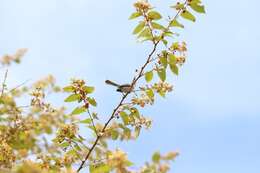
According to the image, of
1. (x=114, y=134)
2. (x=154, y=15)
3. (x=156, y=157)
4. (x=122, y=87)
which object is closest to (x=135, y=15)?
(x=154, y=15)

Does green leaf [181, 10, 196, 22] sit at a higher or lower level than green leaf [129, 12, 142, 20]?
lower

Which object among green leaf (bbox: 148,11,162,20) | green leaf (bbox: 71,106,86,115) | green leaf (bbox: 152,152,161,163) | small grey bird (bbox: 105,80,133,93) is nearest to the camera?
green leaf (bbox: 152,152,161,163)

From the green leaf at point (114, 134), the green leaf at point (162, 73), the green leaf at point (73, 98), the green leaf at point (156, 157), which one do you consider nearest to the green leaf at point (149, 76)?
the green leaf at point (162, 73)

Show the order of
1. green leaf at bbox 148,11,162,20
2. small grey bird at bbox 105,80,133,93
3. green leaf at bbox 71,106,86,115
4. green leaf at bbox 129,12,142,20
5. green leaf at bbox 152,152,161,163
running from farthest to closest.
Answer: green leaf at bbox 129,12,142,20 → green leaf at bbox 148,11,162,20 → green leaf at bbox 71,106,86,115 → small grey bird at bbox 105,80,133,93 → green leaf at bbox 152,152,161,163

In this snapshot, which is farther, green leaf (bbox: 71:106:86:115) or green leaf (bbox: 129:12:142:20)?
green leaf (bbox: 129:12:142:20)

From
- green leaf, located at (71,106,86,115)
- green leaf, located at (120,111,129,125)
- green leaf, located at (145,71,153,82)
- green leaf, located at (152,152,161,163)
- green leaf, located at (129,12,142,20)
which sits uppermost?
green leaf, located at (129,12,142,20)

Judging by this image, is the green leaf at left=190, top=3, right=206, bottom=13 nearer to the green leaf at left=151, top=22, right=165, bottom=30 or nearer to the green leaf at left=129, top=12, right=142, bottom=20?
the green leaf at left=151, top=22, right=165, bottom=30

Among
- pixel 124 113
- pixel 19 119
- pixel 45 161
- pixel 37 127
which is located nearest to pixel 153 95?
pixel 124 113

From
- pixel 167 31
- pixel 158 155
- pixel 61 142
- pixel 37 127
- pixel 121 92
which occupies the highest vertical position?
pixel 167 31

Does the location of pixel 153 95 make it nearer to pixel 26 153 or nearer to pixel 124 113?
pixel 124 113

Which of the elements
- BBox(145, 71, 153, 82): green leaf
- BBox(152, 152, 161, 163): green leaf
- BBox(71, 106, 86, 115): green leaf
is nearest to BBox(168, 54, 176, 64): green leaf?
BBox(145, 71, 153, 82): green leaf

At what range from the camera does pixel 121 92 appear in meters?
6.48

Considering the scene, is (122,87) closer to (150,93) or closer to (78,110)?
(150,93)

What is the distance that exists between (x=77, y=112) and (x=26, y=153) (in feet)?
8.99
